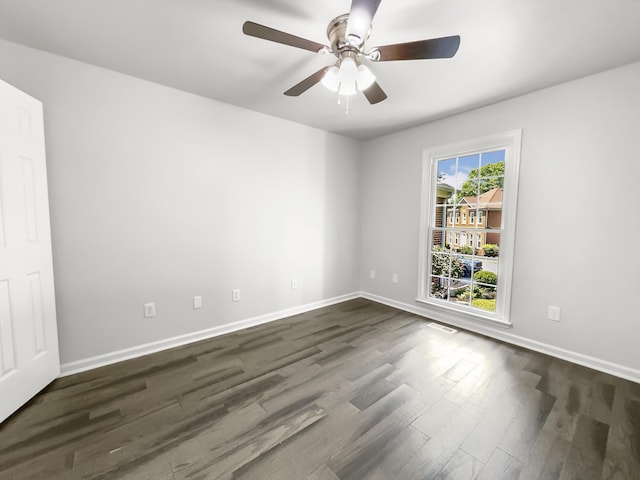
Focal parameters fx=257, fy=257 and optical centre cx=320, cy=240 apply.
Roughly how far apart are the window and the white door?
12.2 feet

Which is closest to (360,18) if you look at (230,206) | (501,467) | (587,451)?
(230,206)

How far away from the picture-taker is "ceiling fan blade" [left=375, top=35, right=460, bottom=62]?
4.33 feet

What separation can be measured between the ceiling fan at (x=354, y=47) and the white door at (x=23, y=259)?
166cm

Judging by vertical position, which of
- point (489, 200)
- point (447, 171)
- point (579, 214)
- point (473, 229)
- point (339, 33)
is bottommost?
point (473, 229)

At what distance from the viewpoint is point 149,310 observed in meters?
2.43

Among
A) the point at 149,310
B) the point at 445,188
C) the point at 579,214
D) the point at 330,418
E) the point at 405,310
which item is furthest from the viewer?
the point at 405,310

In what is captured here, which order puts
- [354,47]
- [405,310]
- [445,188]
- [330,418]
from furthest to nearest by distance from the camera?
[405,310]
[445,188]
[330,418]
[354,47]

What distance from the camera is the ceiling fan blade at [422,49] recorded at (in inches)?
52.0

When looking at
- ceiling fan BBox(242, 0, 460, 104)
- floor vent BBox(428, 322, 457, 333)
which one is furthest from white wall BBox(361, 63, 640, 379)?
ceiling fan BBox(242, 0, 460, 104)

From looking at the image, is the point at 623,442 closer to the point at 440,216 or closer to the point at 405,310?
the point at 405,310

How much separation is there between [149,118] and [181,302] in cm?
177

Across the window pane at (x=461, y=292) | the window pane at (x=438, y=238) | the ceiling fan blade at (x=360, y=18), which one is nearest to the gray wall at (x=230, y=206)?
the window pane at (x=461, y=292)

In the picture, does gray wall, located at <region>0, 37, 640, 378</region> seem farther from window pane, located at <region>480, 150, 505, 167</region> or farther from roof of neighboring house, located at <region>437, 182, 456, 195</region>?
roof of neighboring house, located at <region>437, 182, 456, 195</region>

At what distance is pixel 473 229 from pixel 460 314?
1.02 meters
